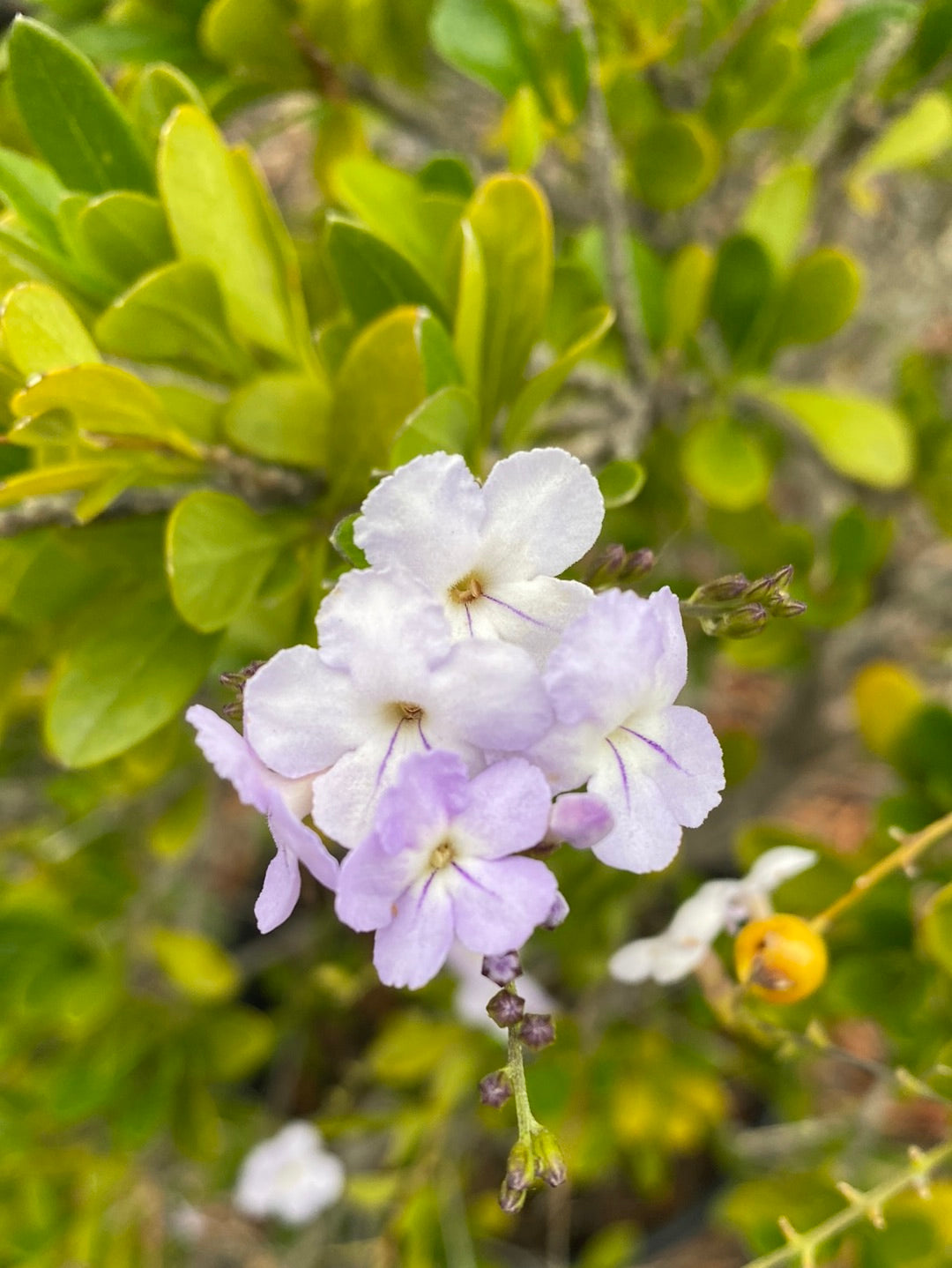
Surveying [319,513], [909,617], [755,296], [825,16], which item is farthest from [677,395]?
[825,16]

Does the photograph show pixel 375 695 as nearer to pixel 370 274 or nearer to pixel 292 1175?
pixel 370 274

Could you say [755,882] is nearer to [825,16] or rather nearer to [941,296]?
[941,296]

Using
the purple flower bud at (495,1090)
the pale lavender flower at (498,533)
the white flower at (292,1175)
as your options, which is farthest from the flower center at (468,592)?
the white flower at (292,1175)

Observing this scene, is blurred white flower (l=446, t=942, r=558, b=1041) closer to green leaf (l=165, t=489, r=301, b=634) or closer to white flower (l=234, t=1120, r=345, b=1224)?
white flower (l=234, t=1120, r=345, b=1224)

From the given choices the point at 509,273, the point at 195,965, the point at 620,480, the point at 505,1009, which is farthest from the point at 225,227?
the point at 195,965

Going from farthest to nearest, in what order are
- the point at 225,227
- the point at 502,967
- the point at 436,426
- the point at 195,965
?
the point at 195,965, the point at 225,227, the point at 436,426, the point at 502,967
